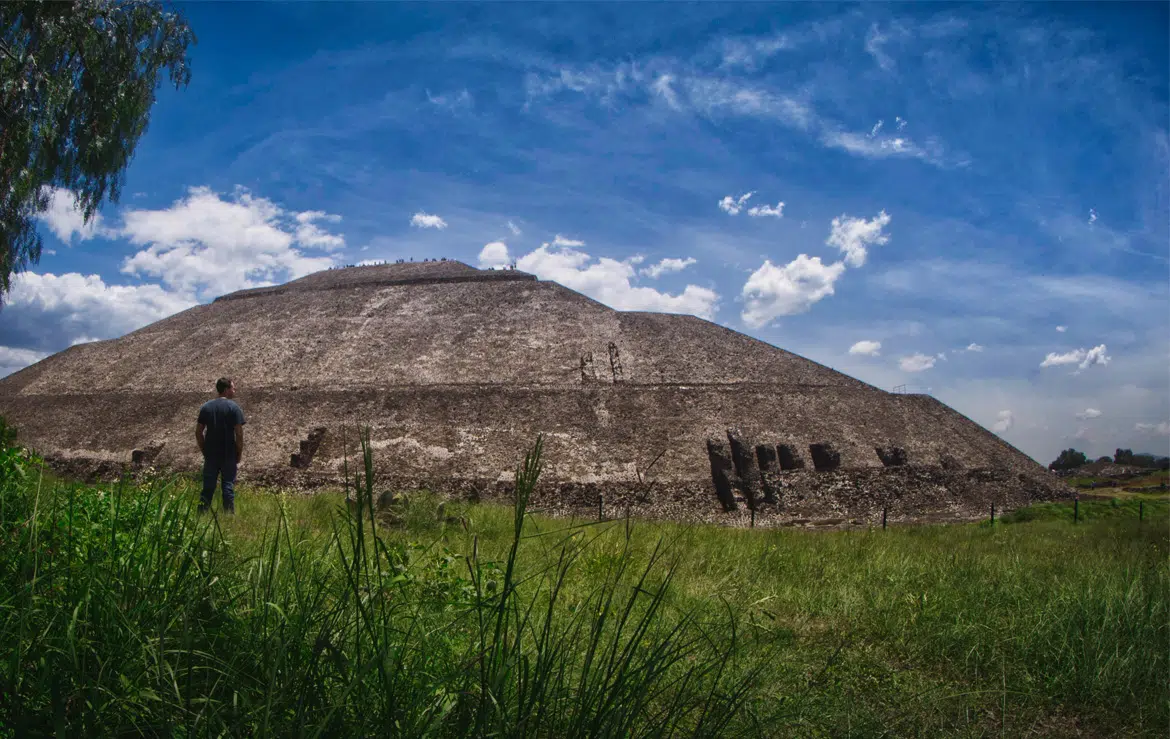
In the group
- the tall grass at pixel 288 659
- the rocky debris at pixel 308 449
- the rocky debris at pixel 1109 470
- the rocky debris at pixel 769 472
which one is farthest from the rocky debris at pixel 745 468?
the rocky debris at pixel 1109 470

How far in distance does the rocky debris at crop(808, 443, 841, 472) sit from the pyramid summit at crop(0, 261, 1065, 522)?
9cm

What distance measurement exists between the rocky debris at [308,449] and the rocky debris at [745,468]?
1431cm

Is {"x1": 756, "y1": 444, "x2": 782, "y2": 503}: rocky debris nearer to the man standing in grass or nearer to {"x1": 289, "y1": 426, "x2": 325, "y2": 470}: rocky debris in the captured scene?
the man standing in grass

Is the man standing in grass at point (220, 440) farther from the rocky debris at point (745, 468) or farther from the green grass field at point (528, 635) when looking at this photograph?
the rocky debris at point (745, 468)

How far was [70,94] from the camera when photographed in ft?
56.4

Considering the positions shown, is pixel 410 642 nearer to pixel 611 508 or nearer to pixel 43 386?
pixel 611 508

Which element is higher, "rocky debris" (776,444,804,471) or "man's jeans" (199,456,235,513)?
"rocky debris" (776,444,804,471)

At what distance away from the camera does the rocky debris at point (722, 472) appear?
20.1 metres

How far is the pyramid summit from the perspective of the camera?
67.2ft

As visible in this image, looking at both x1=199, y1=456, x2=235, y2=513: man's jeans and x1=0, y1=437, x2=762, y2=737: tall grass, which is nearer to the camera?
x1=0, y1=437, x2=762, y2=737: tall grass

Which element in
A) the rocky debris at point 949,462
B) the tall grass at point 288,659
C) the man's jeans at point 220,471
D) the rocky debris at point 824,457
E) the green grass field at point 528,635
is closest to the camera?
the tall grass at point 288,659

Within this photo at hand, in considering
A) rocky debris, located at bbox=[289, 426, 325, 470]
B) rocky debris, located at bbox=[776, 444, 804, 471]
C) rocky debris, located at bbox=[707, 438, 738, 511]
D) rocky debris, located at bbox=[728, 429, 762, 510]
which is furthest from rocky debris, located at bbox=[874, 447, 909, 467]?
rocky debris, located at bbox=[289, 426, 325, 470]

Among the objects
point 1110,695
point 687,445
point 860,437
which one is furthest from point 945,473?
point 1110,695

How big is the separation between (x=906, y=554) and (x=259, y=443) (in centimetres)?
2266
